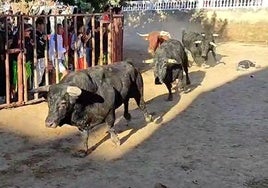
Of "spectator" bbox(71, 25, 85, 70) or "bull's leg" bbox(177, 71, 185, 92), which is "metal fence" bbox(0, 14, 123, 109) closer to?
"spectator" bbox(71, 25, 85, 70)

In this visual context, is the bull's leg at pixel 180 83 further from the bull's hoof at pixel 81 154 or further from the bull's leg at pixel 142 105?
the bull's hoof at pixel 81 154

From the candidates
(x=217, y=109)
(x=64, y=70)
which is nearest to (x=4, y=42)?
(x=64, y=70)

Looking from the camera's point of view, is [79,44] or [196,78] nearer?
[79,44]

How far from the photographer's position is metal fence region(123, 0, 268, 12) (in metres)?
23.3

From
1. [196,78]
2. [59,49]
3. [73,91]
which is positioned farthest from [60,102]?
[196,78]

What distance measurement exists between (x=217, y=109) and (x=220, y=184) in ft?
12.9

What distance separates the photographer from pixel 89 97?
7086 millimetres

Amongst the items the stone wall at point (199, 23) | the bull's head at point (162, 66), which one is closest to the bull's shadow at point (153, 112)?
the bull's head at point (162, 66)

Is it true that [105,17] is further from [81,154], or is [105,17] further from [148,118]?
[81,154]

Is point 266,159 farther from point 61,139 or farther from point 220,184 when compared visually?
point 61,139

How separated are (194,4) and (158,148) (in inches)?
813

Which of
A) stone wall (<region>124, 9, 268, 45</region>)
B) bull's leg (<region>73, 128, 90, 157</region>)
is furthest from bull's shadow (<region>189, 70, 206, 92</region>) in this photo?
stone wall (<region>124, 9, 268, 45</region>)

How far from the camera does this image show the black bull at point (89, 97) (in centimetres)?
661

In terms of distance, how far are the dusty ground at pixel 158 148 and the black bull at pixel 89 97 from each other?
1.69 feet
